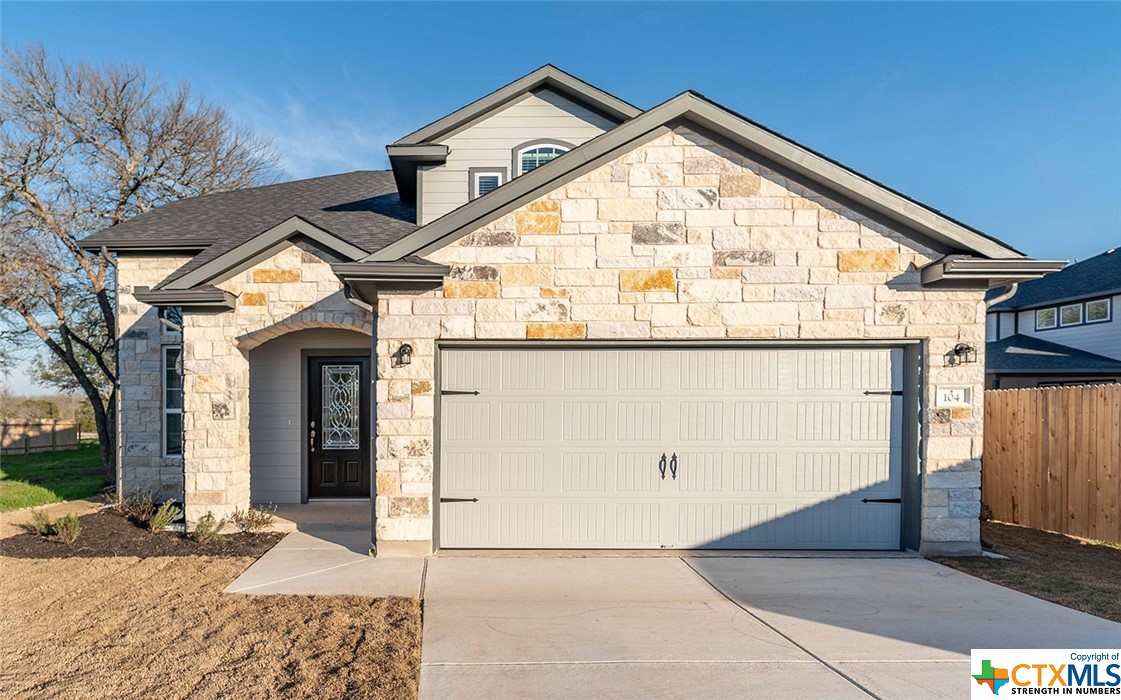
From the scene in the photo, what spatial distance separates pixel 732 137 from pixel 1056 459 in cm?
621

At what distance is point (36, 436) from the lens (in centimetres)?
2109

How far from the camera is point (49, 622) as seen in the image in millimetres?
4789

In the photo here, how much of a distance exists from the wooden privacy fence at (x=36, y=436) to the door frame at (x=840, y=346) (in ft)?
70.9

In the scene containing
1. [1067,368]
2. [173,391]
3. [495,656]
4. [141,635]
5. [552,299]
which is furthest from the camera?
[1067,368]

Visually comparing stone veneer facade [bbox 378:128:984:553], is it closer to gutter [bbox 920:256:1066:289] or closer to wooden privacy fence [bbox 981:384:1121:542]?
gutter [bbox 920:256:1066:289]

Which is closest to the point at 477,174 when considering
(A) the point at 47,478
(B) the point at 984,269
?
(B) the point at 984,269

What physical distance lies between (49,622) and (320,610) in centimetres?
212

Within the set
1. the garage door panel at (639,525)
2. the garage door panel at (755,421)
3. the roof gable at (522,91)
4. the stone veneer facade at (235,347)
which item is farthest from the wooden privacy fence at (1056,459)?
the stone veneer facade at (235,347)

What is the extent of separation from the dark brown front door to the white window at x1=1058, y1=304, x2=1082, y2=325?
2302 cm

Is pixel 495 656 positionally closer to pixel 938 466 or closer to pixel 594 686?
pixel 594 686

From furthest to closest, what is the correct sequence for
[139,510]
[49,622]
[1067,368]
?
[1067,368]
[139,510]
[49,622]

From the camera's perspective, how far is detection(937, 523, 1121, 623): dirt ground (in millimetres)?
5379

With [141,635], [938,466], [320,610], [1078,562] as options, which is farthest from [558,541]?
[1078,562]

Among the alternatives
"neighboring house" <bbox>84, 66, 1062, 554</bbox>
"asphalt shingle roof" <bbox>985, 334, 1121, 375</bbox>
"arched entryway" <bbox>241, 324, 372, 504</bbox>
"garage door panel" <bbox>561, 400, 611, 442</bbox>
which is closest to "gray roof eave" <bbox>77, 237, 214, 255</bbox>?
"arched entryway" <bbox>241, 324, 372, 504</bbox>
